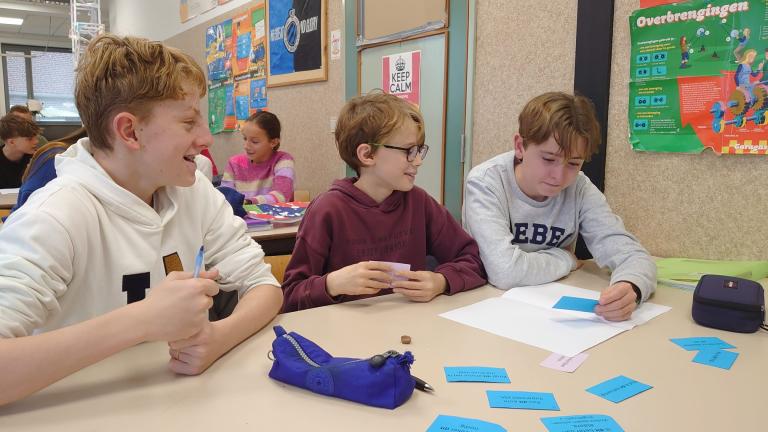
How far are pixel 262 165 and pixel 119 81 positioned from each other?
2447 mm

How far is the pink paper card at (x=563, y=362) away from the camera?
0.88 metres

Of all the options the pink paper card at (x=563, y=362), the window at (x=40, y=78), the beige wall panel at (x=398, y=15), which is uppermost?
the window at (x=40, y=78)

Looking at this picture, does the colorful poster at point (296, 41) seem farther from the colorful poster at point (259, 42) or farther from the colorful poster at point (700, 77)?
the colorful poster at point (700, 77)

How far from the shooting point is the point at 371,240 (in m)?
1.51

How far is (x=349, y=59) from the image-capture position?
10.4 ft

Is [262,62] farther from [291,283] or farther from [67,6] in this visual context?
[67,6]

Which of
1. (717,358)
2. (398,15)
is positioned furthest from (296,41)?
(717,358)

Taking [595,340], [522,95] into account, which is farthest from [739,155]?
[595,340]

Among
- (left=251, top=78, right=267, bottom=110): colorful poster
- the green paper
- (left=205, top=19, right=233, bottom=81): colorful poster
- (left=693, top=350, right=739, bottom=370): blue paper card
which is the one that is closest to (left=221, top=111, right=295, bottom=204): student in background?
(left=251, top=78, right=267, bottom=110): colorful poster

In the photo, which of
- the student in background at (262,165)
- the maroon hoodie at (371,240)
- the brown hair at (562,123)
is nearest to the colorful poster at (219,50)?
the student in background at (262,165)

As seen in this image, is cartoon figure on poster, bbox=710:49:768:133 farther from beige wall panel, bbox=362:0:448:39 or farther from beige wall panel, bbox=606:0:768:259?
beige wall panel, bbox=362:0:448:39

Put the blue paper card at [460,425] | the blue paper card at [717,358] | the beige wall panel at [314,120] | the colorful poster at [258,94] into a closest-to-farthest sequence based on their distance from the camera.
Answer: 1. the blue paper card at [460,425]
2. the blue paper card at [717,358]
3. the beige wall panel at [314,120]
4. the colorful poster at [258,94]

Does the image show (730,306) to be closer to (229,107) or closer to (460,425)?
A: (460,425)

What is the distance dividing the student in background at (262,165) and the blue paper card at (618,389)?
2467 mm
